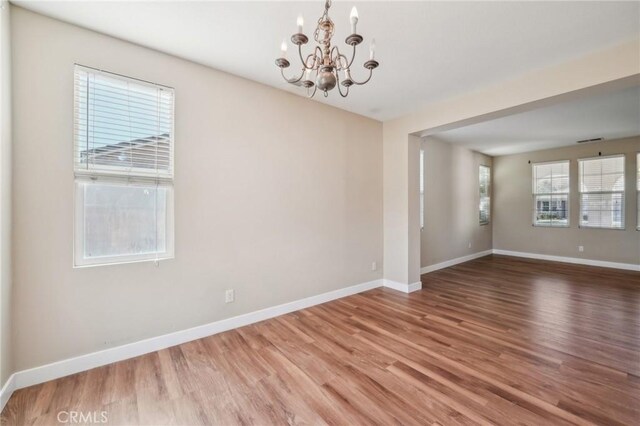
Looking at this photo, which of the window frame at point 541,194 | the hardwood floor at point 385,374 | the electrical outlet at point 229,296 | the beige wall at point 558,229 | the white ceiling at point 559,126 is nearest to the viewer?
the hardwood floor at point 385,374

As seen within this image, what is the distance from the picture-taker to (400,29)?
211 cm

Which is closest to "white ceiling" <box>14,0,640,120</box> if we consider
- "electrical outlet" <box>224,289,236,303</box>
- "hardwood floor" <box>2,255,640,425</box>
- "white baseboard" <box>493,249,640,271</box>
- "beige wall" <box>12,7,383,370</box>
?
"beige wall" <box>12,7,383,370</box>

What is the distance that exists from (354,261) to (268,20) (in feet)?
10.1

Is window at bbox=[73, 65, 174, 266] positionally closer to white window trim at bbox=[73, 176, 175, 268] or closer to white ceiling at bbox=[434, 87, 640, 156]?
white window trim at bbox=[73, 176, 175, 268]

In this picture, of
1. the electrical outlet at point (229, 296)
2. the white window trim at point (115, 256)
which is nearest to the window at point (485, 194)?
the electrical outlet at point (229, 296)

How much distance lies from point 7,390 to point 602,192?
30.2 ft

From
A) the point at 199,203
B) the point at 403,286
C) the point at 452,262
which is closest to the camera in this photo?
the point at 199,203

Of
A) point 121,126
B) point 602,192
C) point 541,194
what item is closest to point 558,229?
point 541,194

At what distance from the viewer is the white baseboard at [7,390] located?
1673mm

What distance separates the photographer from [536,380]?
1.95 metres

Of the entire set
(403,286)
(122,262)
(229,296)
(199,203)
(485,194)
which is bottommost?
(403,286)

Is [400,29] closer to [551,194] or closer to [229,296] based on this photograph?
[229,296]

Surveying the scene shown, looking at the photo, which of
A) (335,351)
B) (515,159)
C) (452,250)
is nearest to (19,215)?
(335,351)

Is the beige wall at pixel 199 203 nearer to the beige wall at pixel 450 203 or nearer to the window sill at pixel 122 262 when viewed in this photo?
the window sill at pixel 122 262
